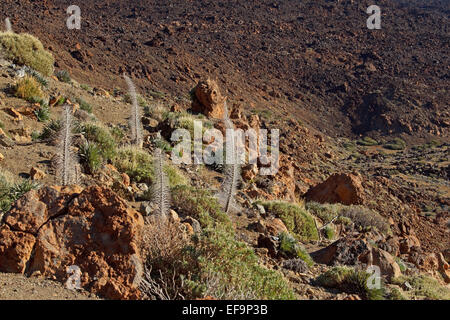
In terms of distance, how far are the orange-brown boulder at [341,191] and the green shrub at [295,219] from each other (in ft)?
13.2

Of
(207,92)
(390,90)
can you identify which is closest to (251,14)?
(390,90)

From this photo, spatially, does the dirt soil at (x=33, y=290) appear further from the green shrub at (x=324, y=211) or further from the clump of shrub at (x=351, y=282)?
the green shrub at (x=324, y=211)

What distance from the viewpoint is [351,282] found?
471 centimetres

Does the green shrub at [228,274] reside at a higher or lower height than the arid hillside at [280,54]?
lower

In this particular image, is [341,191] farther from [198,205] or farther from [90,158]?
[90,158]

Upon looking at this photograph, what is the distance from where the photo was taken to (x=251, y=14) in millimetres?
41594

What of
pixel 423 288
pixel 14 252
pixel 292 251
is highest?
pixel 14 252

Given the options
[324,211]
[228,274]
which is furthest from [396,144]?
[228,274]

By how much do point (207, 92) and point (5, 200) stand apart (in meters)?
9.49

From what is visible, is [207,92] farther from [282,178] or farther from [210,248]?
[210,248]

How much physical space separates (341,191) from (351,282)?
7.62m

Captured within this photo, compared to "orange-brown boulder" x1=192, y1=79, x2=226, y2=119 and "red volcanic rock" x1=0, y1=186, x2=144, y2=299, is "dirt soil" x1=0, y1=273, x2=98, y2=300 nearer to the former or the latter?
"red volcanic rock" x1=0, y1=186, x2=144, y2=299

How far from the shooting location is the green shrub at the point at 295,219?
25.0 feet

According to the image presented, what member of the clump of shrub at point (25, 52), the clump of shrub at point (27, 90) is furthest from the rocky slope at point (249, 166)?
the clump of shrub at point (25, 52)
